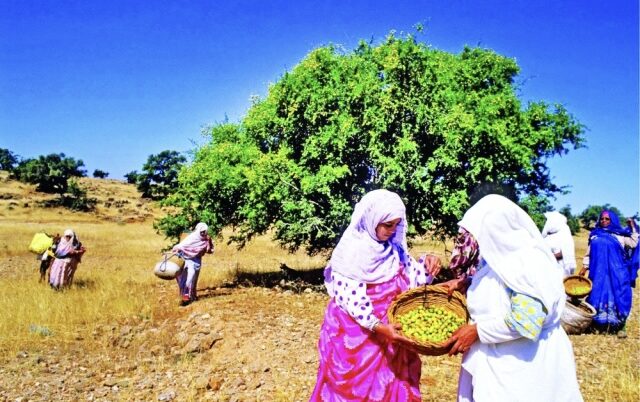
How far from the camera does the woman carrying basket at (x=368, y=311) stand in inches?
128

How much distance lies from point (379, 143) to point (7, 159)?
61.5 metres

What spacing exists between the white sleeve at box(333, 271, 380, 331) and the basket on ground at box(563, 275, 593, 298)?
18.7 feet

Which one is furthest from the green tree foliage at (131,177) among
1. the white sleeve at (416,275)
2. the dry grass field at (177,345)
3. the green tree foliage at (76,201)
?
the white sleeve at (416,275)

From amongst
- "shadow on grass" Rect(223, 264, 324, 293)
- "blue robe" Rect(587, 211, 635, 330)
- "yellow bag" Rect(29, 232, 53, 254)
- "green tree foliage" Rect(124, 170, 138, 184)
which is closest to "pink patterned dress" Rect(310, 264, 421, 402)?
"blue robe" Rect(587, 211, 635, 330)

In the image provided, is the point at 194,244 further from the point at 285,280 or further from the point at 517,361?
the point at 517,361

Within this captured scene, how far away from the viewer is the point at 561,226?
7.96m

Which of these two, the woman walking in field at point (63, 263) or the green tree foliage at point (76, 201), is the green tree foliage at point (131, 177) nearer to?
the green tree foliage at point (76, 201)

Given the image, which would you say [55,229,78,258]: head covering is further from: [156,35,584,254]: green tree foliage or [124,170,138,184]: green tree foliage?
[124,170,138,184]: green tree foliage

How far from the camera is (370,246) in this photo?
3.30 metres

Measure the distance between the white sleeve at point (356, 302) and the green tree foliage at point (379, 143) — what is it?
6.93 meters

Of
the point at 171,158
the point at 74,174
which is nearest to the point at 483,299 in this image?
the point at 171,158

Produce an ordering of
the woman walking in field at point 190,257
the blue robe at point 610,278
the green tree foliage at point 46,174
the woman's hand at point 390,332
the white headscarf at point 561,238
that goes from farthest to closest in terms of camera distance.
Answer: the green tree foliage at point 46,174, the woman walking in field at point 190,257, the white headscarf at point 561,238, the blue robe at point 610,278, the woman's hand at point 390,332

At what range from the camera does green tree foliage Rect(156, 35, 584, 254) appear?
10.3m

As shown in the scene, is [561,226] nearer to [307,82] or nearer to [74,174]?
[307,82]
